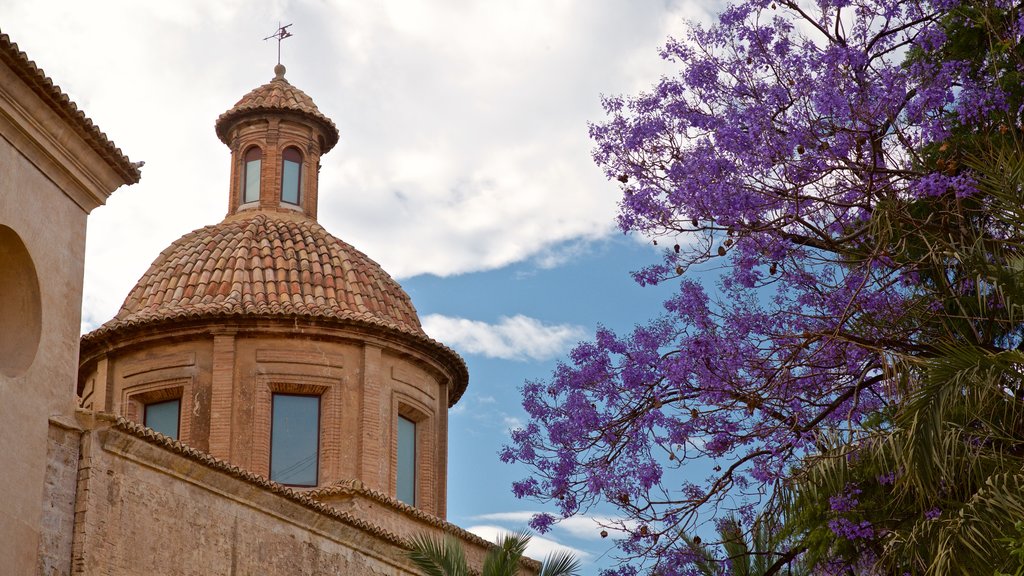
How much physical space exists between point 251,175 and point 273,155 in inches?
20.0

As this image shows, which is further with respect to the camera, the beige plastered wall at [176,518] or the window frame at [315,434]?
the window frame at [315,434]

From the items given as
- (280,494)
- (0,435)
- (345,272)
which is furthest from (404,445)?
(0,435)

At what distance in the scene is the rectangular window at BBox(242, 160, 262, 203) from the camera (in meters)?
23.7

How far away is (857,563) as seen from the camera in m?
12.6

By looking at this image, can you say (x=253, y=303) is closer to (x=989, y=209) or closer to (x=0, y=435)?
(x=0, y=435)

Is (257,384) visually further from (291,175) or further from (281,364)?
(291,175)

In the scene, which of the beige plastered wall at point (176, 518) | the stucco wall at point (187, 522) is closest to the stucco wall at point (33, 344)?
the beige plastered wall at point (176, 518)

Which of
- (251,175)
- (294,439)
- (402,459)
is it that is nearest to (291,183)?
(251,175)

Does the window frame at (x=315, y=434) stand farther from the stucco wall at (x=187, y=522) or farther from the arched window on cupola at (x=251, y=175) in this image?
the arched window on cupola at (x=251, y=175)

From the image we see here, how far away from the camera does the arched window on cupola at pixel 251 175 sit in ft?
77.8

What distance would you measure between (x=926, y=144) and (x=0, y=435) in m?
8.04

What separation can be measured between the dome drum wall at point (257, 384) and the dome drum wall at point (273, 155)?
332 centimetres

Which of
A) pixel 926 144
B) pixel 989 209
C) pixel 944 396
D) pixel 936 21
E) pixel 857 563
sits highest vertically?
pixel 936 21

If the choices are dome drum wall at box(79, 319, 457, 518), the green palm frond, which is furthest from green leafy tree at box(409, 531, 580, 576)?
dome drum wall at box(79, 319, 457, 518)
